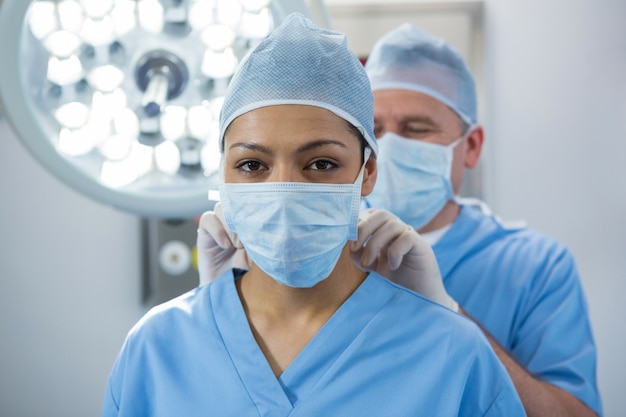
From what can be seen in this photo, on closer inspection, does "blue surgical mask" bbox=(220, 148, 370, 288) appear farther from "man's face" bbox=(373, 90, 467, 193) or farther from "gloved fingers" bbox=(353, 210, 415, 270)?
"man's face" bbox=(373, 90, 467, 193)

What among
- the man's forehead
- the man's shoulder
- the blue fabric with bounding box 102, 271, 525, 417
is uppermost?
the man's forehead

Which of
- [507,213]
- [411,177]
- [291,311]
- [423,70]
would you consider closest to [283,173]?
[291,311]

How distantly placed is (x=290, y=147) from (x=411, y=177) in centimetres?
60

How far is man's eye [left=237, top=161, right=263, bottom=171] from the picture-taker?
1.17 m

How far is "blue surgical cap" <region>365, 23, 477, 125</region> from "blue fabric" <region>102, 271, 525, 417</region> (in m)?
0.59

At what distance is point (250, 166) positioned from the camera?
118 cm

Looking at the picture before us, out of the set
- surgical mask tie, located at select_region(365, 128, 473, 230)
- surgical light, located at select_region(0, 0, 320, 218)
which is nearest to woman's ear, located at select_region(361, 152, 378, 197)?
surgical light, located at select_region(0, 0, 320, 218)

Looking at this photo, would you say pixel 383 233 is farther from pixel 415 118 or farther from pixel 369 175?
pixel 415 118

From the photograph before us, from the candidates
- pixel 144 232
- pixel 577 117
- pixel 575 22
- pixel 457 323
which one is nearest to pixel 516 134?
pixel 577 117

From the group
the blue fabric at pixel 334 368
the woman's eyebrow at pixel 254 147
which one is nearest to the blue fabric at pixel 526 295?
the blue fabric at pixel 334 368

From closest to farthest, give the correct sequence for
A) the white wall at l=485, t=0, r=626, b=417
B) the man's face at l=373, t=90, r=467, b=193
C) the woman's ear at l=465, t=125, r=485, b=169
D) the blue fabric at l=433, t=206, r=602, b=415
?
the blue fabric at l=433, t=206, r=602, b=415, the man's face at l=373, t=90, r=467, b=193, the woman's ear at l=465, t=125, r=485, b=169, the white wall at l=485, t=0, r=626, b=417

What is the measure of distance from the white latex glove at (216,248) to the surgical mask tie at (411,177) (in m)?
0.39

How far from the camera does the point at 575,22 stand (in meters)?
2.55

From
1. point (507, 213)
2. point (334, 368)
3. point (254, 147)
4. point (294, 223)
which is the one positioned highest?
point (254, 147)
